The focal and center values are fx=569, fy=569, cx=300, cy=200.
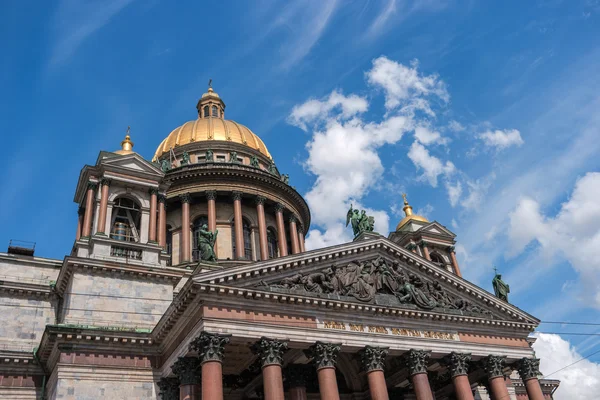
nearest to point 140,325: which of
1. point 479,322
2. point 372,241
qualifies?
point 372,241

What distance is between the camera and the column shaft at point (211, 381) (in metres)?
20.0

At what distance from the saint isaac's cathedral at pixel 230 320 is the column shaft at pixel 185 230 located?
5205 mm

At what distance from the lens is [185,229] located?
39469mm

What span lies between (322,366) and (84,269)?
464 inches

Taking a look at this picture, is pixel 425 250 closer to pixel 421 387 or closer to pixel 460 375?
pixel 460 375

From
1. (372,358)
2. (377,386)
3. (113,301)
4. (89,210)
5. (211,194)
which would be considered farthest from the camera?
(211,194)

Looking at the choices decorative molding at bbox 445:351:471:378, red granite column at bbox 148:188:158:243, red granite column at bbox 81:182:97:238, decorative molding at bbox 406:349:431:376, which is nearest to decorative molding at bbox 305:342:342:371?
decorative molding at bbox 406:349:431:376

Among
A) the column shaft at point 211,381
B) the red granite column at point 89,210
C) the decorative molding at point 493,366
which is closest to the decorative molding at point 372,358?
the decorative molding at point 493,366

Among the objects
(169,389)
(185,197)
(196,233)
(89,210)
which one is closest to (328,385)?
(169,389)

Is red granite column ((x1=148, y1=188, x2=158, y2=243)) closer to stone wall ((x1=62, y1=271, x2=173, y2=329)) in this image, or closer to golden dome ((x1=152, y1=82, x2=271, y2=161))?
stone wall ((x1=62, y1=271, x2=173, y2=329))

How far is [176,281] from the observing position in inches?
1103

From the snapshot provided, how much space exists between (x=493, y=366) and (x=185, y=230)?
2184 centimetres

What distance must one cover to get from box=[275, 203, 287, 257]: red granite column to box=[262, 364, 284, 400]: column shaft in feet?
63.9

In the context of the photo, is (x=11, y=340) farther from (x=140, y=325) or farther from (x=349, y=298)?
(x=349, y=298)
